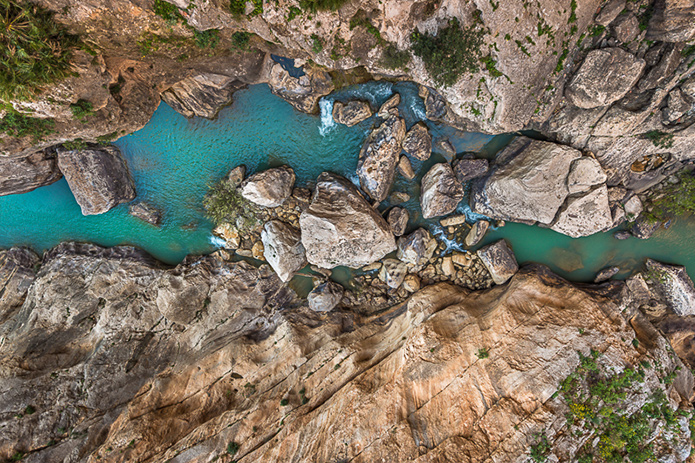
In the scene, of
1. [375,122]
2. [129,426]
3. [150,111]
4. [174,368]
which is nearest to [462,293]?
[375,122]

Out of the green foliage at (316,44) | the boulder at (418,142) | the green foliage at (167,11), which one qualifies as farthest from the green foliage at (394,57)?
the green foliage at (167,11)

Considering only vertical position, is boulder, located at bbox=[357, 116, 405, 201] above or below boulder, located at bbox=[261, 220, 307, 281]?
above

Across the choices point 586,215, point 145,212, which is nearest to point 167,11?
point 145,212

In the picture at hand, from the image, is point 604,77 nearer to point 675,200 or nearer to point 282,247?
point 675,200

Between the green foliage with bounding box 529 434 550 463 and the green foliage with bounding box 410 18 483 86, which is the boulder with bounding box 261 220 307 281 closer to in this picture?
the green foliage with bounding box 410 18 483 86

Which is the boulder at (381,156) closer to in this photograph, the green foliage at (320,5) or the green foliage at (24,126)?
the green foliage at (320,5)

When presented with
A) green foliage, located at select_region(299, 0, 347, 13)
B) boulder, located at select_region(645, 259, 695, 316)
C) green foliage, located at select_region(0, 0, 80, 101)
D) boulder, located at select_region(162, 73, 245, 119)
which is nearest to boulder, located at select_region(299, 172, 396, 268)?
boulder, located at select_region(162, 73, 245, 119)
